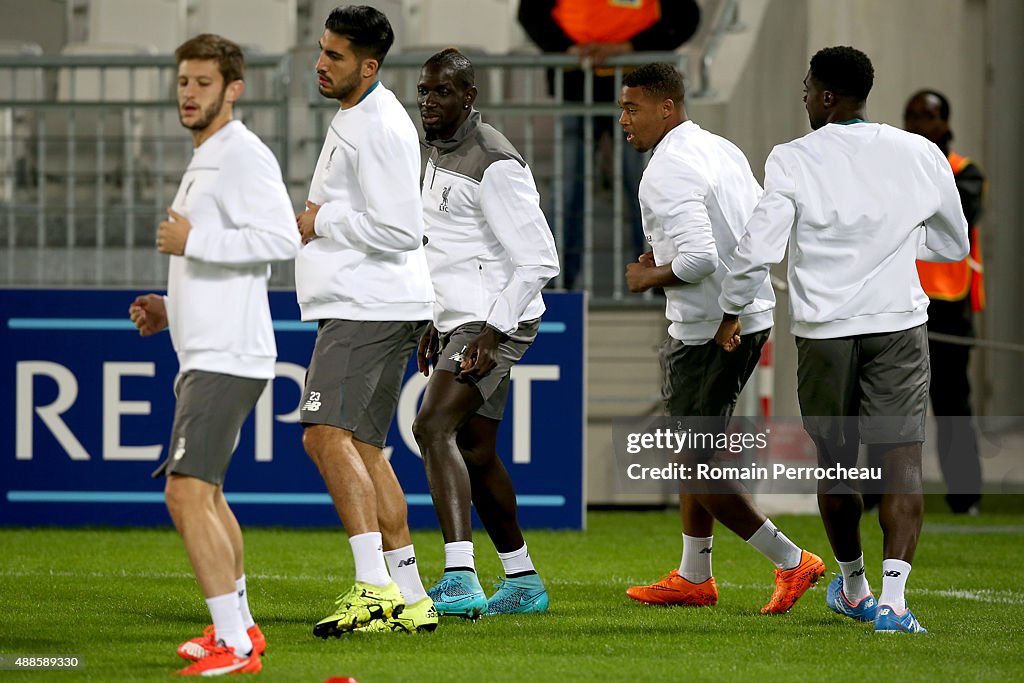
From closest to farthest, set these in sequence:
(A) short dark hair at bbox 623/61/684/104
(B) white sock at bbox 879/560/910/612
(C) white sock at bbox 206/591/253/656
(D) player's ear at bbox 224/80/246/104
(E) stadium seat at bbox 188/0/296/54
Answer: (C) white sock at bbox 206/591/253/656 → (D) player's ear at bbox 224/80/246/104 → (B) white sock at bbox 879/560/910/612 → (A) short dark hair at bbox 623/61/684/104 → (E) stadium seat at bbox 188/0/296/54

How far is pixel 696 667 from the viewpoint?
15.1 ft

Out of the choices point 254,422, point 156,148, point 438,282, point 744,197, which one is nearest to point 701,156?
point 744,197

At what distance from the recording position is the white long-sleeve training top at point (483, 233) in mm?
5457

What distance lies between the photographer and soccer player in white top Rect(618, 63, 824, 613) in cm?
580

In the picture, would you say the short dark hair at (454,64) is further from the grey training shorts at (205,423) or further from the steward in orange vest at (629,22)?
the steward in orange vest at (629,22)

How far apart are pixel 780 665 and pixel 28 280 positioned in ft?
21.2

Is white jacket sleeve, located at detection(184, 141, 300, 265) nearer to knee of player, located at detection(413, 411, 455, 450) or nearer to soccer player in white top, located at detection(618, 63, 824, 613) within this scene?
knee of player, located at detection(413, 411, 455, 450)

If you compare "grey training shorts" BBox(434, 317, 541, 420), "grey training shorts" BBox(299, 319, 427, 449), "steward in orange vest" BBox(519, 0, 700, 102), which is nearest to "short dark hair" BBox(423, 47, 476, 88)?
"grey training shorts" BBox(434, 317, 541, 420)

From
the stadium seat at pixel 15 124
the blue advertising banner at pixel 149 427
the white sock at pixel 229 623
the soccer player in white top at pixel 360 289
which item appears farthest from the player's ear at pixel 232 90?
the stadium seat at pixel 15 124

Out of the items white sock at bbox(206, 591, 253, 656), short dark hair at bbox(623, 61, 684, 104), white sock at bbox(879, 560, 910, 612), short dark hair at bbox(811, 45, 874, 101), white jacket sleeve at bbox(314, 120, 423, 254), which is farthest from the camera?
short dark hair at bbox(623, 61, 684, 104)

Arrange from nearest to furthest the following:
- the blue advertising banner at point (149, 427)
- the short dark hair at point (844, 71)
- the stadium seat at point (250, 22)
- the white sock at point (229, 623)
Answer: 1. the white sock at point (229, 623)
2. the short dark hair at point (844, 71)
3. the blue advertising banner at point (149, 427)
4. the stadium seat at point (250, 22)

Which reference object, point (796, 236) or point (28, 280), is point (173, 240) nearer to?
point (796, 236)

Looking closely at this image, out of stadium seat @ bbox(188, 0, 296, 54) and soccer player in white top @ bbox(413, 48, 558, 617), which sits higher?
stadium seat @ bbox(188, 0, 296, 54)

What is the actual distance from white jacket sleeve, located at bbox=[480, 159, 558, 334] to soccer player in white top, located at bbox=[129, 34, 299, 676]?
1.16 m
